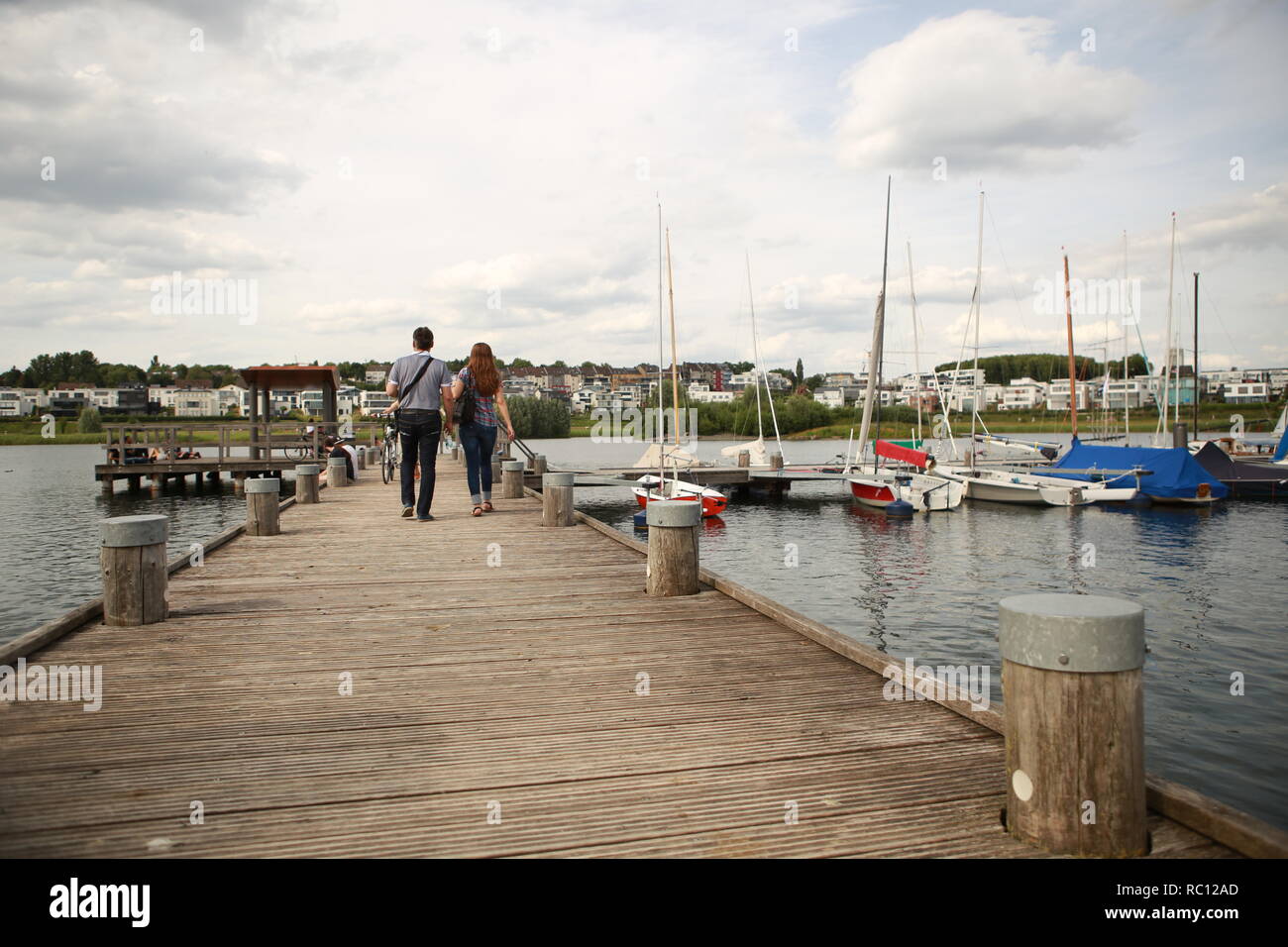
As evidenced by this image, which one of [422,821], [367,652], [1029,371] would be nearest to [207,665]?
[367,652]

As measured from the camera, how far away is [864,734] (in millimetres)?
3811

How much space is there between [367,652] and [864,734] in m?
3.09

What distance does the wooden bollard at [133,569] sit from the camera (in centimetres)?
569

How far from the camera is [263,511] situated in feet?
35.7

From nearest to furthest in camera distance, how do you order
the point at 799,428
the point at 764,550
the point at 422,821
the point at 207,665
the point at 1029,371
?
the point at 422,821 < the point at 207,665 < the point at 764,550 < the point at 799,428 < the point at 1029,371

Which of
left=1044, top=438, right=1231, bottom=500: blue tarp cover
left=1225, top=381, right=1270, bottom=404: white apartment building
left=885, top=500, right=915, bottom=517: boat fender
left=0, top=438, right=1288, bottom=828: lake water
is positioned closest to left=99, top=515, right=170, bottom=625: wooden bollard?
left=0, top=438, right=1288, bottom=828: lake water

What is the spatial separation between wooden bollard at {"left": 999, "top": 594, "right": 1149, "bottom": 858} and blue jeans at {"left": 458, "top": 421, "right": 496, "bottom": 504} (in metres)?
9.09

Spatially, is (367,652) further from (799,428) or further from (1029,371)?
(1029,371)

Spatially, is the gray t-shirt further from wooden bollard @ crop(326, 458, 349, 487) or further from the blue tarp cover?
the blue tarp cover

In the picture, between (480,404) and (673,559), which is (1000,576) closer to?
(480,404)

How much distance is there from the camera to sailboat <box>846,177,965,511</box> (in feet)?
107

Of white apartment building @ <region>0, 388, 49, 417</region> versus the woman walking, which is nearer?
the woman walking
